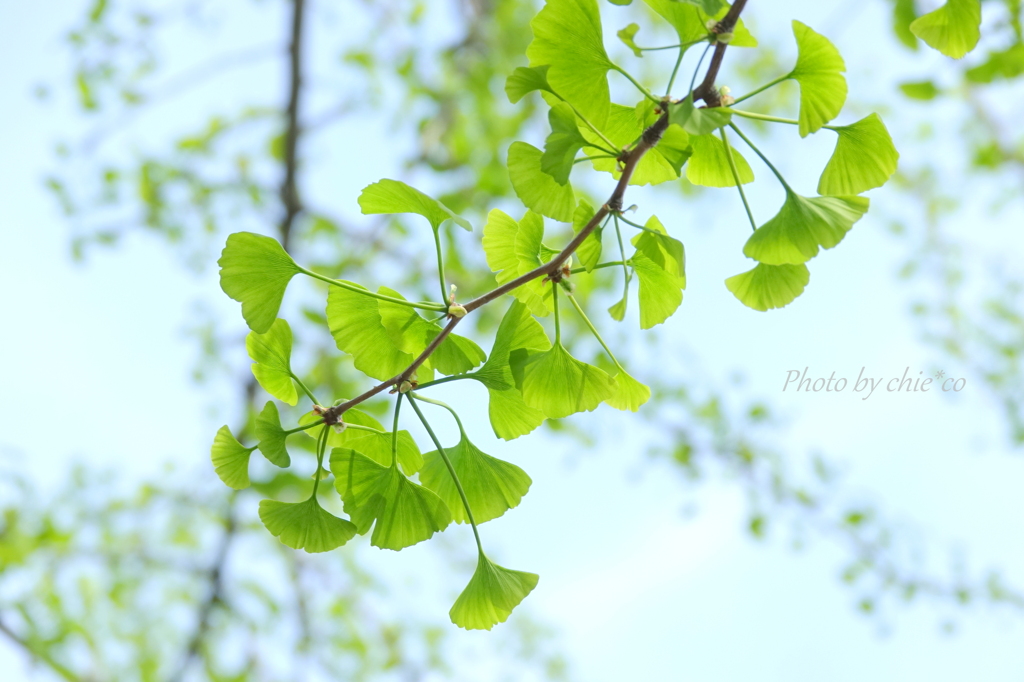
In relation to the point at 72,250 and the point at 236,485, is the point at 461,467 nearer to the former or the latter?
the point at 236,485

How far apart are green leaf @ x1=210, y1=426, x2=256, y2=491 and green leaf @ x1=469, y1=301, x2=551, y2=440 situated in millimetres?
99

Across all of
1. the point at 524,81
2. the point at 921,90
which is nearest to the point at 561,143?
the point at 524,81

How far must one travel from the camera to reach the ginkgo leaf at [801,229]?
0.23 metres

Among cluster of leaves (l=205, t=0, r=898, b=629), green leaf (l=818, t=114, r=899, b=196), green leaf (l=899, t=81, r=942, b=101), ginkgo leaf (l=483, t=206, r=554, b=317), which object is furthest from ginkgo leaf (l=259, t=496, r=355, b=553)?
green leaf (l=899, t=81, r=942, b=101)

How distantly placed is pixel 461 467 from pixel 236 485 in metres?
0.09

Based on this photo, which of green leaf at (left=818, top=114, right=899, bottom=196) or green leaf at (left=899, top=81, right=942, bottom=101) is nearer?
green leaf at (left=818, top=114, right=899, bottom=196)

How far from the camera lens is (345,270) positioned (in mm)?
1117

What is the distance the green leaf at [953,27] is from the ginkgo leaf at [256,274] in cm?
25

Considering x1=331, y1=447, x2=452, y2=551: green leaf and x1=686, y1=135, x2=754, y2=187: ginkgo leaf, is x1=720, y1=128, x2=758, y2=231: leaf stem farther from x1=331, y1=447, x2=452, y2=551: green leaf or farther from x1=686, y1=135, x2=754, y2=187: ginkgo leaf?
x1=331, y1=447, x2=452, y2=551: green leaf

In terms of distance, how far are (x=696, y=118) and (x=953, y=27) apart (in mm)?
137

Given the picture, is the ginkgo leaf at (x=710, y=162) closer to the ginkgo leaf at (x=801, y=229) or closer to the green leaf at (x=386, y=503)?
the ginkgo leaf at (x=801, y=229)

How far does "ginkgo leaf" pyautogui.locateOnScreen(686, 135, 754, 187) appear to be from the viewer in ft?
0.86

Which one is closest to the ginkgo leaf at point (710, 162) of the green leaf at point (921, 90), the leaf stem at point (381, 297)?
the leaf stem at point (381, 297)

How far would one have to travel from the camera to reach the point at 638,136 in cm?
26
